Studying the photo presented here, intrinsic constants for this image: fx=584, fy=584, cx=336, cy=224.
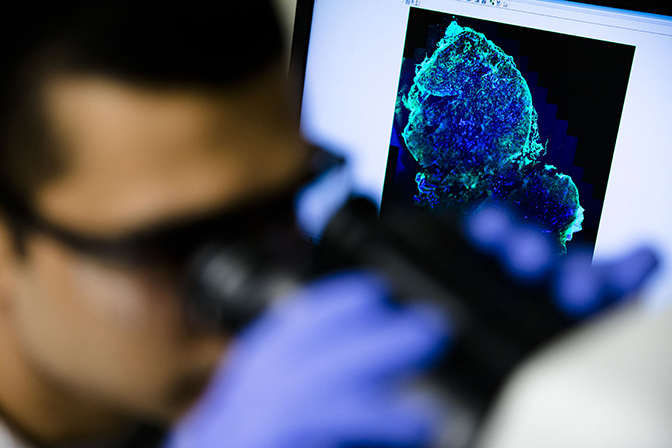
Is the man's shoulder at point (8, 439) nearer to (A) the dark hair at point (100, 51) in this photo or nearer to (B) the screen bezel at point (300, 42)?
(A) the dark hair at point (100, 51)

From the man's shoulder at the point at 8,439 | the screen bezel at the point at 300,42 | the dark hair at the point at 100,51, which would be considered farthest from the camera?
the screen bezel at the point at 300,42

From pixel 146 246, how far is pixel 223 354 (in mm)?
110

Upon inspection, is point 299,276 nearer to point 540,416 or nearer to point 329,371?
point 329,371

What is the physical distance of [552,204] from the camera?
0.62m

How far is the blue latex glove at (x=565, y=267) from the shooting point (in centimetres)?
41

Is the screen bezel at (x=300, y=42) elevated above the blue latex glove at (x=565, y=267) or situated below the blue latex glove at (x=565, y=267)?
above

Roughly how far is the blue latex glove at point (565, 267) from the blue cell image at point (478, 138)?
0.04 meters

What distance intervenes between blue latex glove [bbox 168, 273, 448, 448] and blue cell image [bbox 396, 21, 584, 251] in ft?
1.02

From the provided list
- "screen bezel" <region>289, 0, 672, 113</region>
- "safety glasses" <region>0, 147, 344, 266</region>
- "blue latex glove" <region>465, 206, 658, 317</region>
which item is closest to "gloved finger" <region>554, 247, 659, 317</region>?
"blue latex glove" <region>465, 206, 658, 317</region>

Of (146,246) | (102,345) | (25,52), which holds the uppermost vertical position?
(25,52)

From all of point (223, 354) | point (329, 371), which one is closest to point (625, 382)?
point (329, 371)

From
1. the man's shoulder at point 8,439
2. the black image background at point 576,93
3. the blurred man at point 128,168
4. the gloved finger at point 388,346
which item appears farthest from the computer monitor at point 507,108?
the man's shoulder at point 8,439

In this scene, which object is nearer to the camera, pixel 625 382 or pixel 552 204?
pixel 625 382

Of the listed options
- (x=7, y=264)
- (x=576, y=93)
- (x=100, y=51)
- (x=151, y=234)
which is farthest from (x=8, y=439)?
(x=576, y=93)
